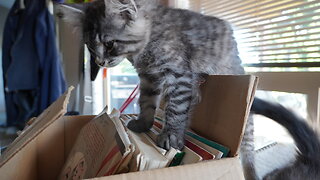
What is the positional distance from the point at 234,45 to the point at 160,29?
0.30m

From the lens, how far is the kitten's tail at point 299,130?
0.71 m

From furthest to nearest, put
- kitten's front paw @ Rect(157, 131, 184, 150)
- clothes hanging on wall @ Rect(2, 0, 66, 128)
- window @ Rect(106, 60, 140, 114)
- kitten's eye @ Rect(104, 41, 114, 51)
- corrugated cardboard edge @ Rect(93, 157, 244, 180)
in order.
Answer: window @ Rect(106, 60, 140, 114), clothes hanging on wall @ Rect(2, 0, 66, 128), kitten's eye @ Rect(104, 41, 114, 51), kitten's front paw @ Rect(157, 131, 184, 150), corrugated cardboard edge @ Rect(93, 157, 244, 180)

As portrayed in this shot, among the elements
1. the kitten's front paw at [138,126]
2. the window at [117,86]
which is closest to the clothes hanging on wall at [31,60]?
the window at [117,86]

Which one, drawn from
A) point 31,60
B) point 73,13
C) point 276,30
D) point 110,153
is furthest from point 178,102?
point 31,60

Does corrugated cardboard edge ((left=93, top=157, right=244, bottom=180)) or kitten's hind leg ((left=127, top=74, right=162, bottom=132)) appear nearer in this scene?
corrugated cardboard edge ((left=93, top=157, right=244, bottom=180))

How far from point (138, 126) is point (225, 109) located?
0.28 meters

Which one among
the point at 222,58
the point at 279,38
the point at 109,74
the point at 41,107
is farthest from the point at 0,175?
the point at 109,74

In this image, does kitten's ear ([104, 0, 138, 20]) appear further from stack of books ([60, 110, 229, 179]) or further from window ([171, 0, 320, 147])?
window ([171, 0, 320, 147])

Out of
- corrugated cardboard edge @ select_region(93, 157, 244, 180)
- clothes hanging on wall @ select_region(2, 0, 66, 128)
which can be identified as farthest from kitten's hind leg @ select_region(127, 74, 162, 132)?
clothes hanging on wall @ select_region(2, 0, 66, 128)

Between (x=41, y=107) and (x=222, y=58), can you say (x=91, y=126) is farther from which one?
(x=41, y=107)

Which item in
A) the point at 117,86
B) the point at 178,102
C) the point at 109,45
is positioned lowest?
the point at 117,86

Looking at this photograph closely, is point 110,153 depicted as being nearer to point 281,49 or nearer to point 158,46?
point 158,46

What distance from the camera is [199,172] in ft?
1.34

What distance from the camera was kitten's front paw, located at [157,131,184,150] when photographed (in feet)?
2.04
